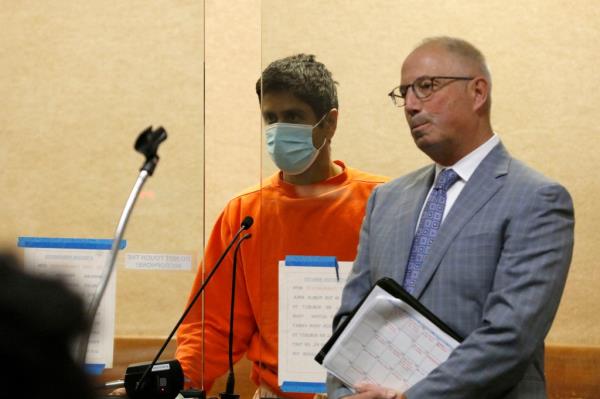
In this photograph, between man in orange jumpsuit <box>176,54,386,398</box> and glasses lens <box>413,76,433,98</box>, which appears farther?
man in orange jumpsuit <box>176,54,386,398</box>

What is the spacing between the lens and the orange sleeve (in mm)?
2914

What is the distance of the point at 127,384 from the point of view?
271 cm

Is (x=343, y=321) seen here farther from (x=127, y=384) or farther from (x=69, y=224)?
(x=69, y=224)

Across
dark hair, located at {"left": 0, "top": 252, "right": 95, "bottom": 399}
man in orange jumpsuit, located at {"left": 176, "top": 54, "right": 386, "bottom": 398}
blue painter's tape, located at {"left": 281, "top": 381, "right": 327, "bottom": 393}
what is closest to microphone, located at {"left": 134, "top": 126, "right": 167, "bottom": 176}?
man in orange jumpsuit, located at {"left": 176, "top": 54, "right": 386, "bottom": 398}

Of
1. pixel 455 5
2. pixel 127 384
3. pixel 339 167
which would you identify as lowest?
pixel 127 384

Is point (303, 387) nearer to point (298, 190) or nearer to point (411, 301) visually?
point (298, 190)

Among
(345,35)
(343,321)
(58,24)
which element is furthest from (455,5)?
(58,24)

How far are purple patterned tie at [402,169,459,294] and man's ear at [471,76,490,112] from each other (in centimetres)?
17

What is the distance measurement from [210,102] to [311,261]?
1.24 m


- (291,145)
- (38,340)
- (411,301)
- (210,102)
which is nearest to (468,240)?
(411,301)

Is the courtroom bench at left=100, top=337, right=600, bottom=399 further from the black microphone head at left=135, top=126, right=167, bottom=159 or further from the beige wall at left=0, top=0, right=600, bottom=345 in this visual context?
the black microphone head at left=135, top=126, right=167, bottom=159

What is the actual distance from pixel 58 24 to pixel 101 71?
0.21m

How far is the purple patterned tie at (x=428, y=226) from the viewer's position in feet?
6.93

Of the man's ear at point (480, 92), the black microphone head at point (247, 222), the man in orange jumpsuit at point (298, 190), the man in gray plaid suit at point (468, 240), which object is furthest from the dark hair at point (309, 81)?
the man's ear at point (480, 92)
